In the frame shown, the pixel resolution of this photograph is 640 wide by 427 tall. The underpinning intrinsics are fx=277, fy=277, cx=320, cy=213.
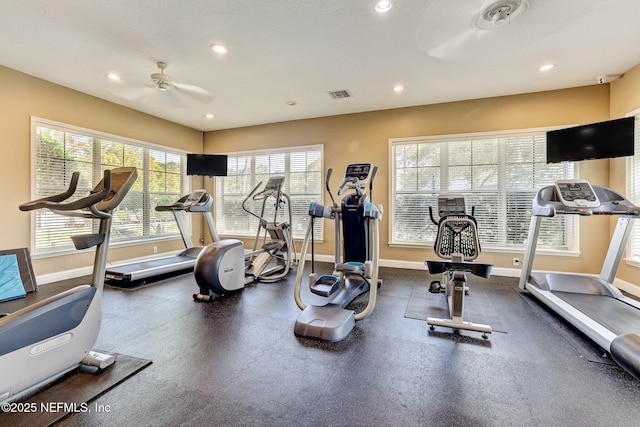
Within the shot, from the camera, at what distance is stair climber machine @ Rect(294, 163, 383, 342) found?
2594 millimetres

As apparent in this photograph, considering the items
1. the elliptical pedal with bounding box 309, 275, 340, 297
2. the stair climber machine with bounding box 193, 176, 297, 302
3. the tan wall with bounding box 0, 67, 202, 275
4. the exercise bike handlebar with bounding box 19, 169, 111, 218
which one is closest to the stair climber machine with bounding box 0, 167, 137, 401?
the exercise bike handlebar with bounding box 19, 169, 111, 218

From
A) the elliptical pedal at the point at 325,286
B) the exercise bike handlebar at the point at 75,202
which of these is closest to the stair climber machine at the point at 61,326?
the exercise bike handlebar at the point at 75,202

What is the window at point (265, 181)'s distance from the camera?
599 cm

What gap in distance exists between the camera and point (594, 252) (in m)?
4.30

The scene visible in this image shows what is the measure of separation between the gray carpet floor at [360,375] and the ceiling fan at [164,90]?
2.79m

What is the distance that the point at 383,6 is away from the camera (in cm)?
255

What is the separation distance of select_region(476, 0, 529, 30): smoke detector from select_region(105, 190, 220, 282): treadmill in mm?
4354

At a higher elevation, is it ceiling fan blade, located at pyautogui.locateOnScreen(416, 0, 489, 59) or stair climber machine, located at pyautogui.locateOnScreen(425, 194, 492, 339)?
ceiling fan blade, located at pyautogui.locateOnScreen(416, 0, 489, 59)

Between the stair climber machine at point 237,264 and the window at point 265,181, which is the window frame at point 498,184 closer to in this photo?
the window at point 265,181

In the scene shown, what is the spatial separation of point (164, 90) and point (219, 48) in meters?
1.06

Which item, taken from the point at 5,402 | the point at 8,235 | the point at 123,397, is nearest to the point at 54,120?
the point at 8,235

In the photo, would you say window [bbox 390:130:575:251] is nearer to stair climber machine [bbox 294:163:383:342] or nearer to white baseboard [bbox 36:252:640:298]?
white baseboard [bbox 36:252:640:298]

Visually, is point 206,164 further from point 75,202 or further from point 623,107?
point 623,107

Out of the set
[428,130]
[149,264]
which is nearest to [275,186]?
[149,264]
